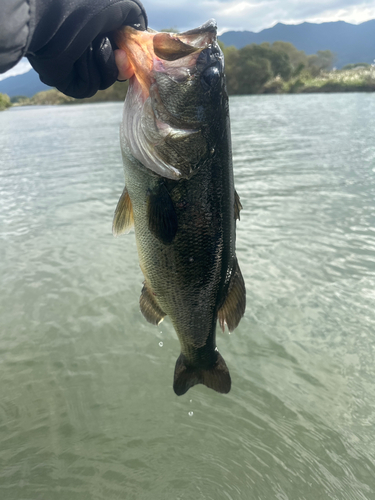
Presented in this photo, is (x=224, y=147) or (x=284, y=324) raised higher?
(x=224, y=147)

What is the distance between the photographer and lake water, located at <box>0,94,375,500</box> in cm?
282

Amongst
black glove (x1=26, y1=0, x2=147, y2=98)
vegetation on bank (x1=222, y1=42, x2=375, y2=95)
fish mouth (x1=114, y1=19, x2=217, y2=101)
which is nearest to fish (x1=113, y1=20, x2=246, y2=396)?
fish mouth (x1=114, y1=19, x2=217, y2=101)

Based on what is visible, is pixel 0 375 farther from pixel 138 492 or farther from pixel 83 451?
pixel 138 492

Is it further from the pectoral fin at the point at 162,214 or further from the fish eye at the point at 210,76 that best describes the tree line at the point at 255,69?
the pectoral fin at the point at 162,214

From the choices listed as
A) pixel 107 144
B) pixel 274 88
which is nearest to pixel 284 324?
pixel 107 144

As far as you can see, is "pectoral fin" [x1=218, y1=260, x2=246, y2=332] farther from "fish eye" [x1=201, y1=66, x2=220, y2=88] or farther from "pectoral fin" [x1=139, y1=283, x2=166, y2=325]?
"fish eye" [x1=201, y1=66, x2=220, y2=88]

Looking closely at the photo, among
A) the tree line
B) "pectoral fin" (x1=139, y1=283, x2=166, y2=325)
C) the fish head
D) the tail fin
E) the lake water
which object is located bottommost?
the lake water

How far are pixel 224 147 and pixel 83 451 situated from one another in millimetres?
2619

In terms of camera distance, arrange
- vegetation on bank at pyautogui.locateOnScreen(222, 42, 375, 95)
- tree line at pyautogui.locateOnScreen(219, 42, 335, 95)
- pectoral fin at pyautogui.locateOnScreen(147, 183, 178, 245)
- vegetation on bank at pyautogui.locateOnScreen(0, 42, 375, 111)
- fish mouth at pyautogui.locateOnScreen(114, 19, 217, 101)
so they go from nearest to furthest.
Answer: fish mouth at pyautogui.locateOnScreen(114, 19, 217, 101) → pectoral fin at pyautogui.locateOnScreen(147, 183, 178, 245) → vegetation on bank at pyautogui.locateOnScreen(222, 42, 375, 95) → vegetation on bank at pyautogui.locateOnScreen(0, 42, 375, 111) → tree line at pyautogui.locateOnScreen(219, 42, 335, 95)

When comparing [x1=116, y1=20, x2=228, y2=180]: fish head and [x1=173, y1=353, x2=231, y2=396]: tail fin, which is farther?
[x1=173, y1=353, x2=231, y2=396]: tail fin

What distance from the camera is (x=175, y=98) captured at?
1.97m

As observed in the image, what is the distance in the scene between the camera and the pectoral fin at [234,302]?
2414 mm

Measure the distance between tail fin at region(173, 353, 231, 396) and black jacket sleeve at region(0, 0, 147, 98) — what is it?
1887 mm

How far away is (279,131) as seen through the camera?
727 inches
